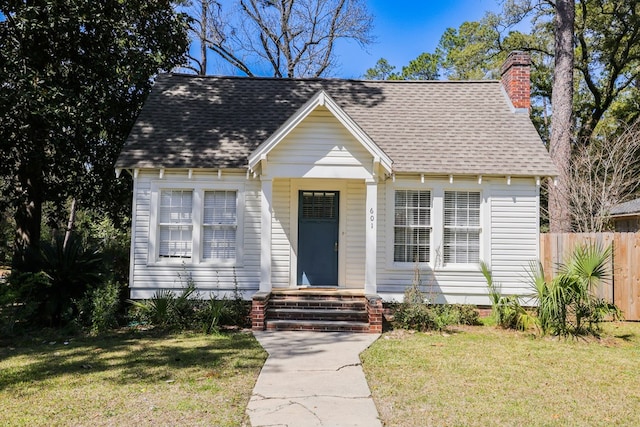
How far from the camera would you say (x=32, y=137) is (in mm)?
12539

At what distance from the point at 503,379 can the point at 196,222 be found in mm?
7286

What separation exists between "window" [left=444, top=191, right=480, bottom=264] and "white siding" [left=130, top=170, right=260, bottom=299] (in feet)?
14.6

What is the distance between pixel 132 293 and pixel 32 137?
5.44 meters

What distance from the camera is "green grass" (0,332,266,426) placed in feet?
16.2

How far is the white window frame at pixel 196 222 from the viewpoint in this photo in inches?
426

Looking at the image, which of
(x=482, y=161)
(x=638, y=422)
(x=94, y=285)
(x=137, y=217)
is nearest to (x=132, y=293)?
(x=94, y=285)

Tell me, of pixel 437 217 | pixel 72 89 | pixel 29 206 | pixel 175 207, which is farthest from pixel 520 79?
pixel 29 206

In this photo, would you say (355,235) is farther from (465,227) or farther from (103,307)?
(103,307)

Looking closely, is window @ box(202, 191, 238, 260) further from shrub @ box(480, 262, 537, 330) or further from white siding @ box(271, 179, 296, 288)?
shrub @ box(480, 262, 537, 330)

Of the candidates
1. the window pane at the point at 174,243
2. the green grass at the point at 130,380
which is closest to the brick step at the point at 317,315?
the green grass at the point at 130,380

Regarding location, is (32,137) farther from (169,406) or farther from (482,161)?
(482,161)

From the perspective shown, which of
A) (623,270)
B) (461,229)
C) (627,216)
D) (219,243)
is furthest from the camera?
(627,216)

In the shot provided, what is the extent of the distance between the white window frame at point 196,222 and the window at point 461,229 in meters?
4.80

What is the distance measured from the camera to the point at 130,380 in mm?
6164
